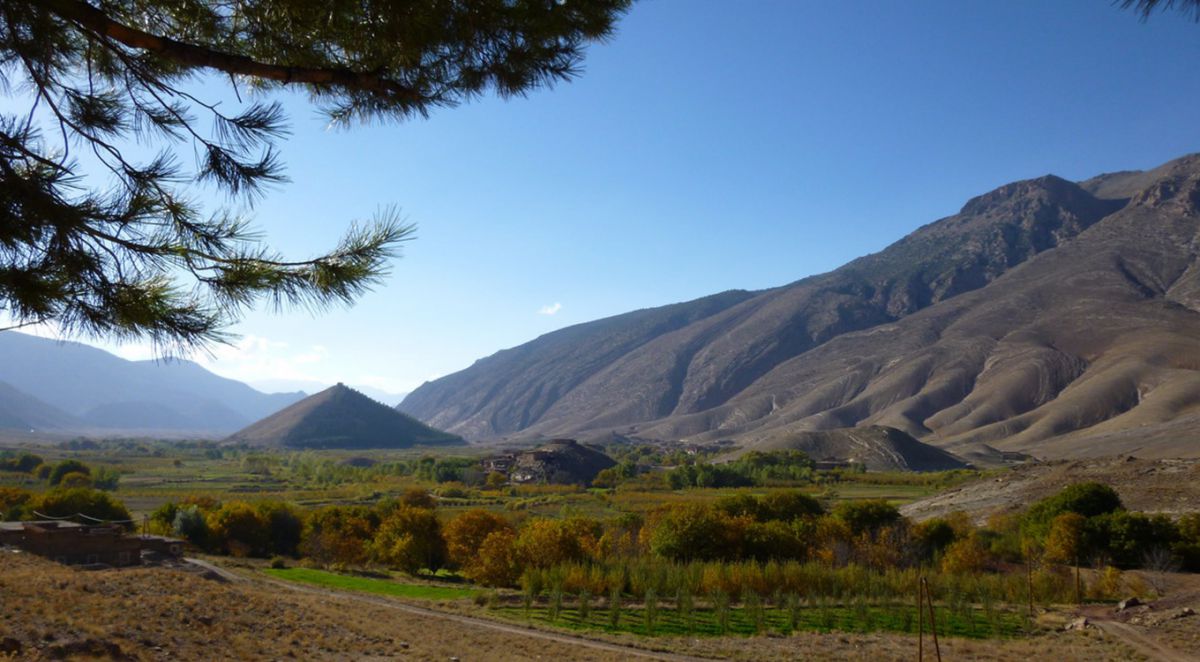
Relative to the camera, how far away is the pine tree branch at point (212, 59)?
4.82m

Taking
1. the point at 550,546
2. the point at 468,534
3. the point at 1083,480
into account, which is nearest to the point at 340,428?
the point at 468,534

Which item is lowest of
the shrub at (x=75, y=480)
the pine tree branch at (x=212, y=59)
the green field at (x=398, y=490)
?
the green field at (x=398, y=490)

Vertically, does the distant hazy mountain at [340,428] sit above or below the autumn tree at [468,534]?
above

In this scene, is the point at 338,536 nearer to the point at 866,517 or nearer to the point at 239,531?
the point at 239,531

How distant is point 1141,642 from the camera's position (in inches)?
810

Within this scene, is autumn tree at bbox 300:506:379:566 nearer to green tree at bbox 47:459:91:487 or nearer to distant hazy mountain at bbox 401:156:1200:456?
green tree at bbox 47:459:91:487

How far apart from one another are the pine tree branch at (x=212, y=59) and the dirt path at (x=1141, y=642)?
21860mm

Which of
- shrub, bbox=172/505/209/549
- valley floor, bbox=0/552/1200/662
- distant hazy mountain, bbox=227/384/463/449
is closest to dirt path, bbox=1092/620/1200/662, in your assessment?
valley floor, bbox=0/552/1200/662

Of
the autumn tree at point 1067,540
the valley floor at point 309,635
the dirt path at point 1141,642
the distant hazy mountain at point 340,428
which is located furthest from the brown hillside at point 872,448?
the distant hazy mountain at point 340,428

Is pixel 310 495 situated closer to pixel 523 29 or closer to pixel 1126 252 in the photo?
pixel 523 29

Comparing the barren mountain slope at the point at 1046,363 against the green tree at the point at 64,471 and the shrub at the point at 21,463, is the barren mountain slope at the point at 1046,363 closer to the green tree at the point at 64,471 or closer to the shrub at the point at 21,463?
the green tree at the point at 64,471

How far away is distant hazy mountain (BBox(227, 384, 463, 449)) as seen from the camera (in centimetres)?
17112

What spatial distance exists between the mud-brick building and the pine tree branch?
1079 inches

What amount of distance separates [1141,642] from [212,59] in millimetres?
24564
